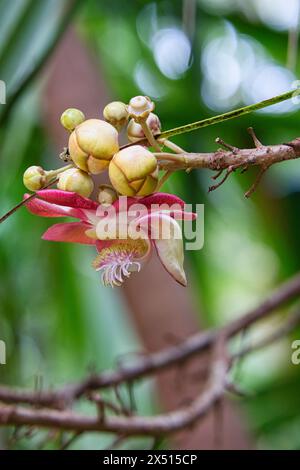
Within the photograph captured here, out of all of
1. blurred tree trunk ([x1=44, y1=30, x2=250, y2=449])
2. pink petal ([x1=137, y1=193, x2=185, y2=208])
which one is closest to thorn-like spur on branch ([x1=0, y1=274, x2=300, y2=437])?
blurred tree trunk ([x1=44, y1=30, x2=250, y2=449])

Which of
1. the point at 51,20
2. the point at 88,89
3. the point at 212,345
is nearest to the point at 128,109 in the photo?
the point at 51,20

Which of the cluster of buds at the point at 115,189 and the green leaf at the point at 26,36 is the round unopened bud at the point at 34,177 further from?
the green leaf at the point at 26,36

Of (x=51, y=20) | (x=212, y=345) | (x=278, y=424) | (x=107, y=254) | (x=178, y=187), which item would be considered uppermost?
(x=51, y=20)

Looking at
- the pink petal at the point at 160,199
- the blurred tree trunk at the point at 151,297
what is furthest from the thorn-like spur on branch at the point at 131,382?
the pink petal at the point at 160,199

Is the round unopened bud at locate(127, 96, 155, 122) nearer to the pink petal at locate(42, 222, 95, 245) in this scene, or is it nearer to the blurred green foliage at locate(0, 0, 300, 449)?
the pink petal at locate(42, 222, 95, 245)

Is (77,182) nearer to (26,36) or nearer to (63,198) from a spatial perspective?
(63,198)

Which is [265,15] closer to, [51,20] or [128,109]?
[51,20]
